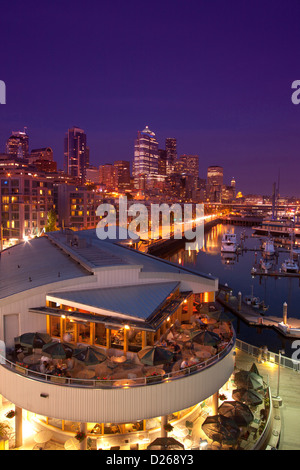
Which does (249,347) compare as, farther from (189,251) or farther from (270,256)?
(189,251)

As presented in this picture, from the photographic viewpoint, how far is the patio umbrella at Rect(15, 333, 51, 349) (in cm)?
1543

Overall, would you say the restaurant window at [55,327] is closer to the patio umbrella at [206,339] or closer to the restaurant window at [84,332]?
the restaurant window at [84,332]

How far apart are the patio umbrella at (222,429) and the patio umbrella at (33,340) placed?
8.17m

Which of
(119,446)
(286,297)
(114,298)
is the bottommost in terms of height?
(286,297)

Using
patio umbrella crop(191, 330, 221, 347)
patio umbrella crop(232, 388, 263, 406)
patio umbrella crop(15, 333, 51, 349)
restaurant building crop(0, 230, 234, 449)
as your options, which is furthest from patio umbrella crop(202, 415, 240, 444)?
patio umbrella crop(15, 333, 51, 349)

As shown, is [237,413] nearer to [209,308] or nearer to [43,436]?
[209,308]

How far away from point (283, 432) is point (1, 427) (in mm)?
13544

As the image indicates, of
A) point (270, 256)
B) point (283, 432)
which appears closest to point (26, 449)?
point (283, 432)

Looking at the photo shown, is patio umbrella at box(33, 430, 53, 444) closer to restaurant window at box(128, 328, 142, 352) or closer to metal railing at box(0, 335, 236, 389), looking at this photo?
metal railing at box(0, 335, 236, 389)

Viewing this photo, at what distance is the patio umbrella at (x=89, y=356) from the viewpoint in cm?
1377

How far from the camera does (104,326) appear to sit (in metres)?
16.8

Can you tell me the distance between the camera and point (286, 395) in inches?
806

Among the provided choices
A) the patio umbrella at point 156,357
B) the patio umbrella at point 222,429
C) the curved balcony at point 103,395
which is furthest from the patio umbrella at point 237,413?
the patio umbrella at point 156,357
